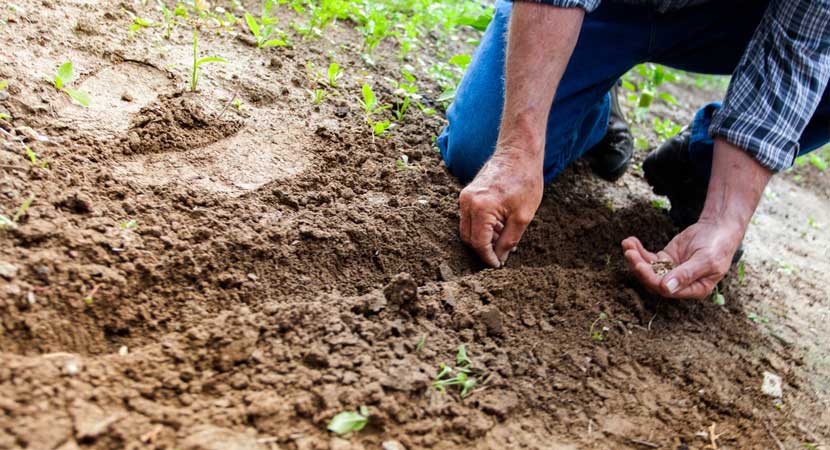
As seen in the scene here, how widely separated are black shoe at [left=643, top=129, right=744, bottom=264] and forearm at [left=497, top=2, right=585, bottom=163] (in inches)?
35.5

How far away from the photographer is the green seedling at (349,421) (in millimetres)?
1265

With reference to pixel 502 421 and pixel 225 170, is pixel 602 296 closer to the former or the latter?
pixel 502 421

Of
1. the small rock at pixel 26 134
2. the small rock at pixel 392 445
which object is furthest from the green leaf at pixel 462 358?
the small rock at pixel 26 134

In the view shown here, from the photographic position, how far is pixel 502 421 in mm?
1433

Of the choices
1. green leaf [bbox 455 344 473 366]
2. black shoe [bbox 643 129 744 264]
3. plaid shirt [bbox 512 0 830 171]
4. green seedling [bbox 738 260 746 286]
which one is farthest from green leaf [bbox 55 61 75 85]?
green seedling [bbox 738 260 746 286]

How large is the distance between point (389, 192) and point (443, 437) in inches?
36.8

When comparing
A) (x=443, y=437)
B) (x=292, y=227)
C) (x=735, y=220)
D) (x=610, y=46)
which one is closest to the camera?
(x=443, y=437)

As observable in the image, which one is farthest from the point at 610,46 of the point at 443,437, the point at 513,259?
the point at 443,437

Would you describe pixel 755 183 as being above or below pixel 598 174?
above

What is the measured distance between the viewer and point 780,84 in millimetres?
2025

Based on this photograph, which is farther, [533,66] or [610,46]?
[610,46]

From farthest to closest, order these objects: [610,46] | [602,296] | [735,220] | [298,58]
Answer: [298,58] → [610,46] → [735,220] → [602,296]

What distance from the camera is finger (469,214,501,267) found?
1.84 metres

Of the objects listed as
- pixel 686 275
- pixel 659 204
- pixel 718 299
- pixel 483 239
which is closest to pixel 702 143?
pixel 659 204
